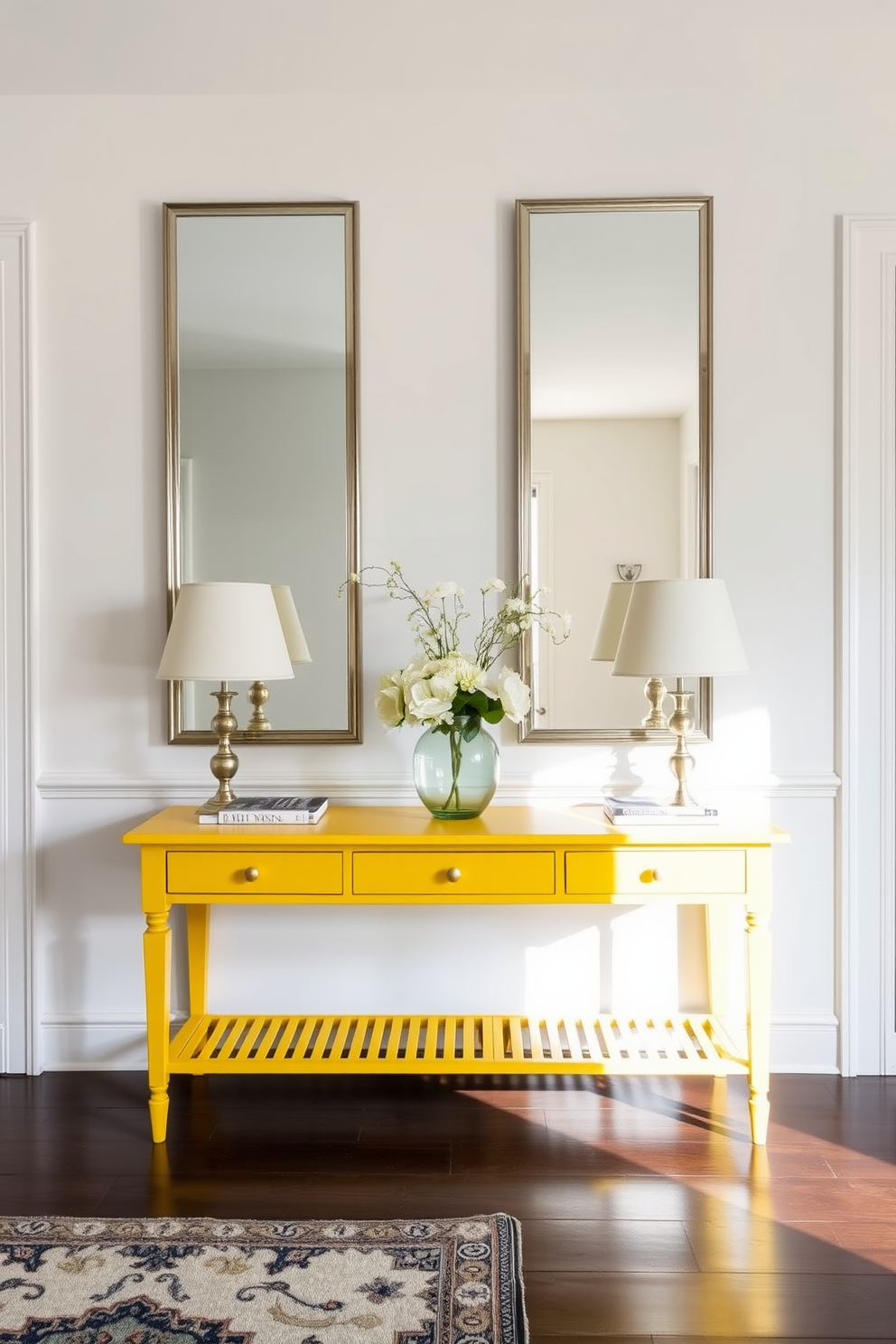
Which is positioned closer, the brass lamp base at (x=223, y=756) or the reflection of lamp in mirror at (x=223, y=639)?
the reflection of lamp in mirror at (x=223, y=639)

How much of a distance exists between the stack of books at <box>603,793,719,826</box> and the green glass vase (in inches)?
12.5

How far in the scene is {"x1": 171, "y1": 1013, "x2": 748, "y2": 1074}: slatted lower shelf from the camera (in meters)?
2.47

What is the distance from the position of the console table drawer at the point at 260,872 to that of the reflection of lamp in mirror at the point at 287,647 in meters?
0.51

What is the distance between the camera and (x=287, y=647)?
2.81 m

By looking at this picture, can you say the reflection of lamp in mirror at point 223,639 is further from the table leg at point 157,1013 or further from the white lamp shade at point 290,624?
the table leg at point 157,1013

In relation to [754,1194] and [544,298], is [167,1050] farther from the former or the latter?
[544,298]

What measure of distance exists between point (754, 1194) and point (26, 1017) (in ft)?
6.48

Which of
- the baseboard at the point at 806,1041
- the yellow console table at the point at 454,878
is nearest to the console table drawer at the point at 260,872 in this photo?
the yellow console table at the point at 454,878

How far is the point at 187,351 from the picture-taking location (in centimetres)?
285

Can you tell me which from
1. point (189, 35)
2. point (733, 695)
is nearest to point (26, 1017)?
point (733, 695)

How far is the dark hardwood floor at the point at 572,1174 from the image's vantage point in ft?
6.05

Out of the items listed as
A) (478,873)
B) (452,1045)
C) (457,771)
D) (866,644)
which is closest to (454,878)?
(478,873)

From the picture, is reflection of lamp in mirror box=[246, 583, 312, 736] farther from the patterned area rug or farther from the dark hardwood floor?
the patterned area rug

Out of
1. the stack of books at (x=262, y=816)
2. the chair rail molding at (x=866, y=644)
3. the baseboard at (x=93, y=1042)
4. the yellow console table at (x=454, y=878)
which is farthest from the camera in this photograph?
the baseboard at (x=93, y=1042)
